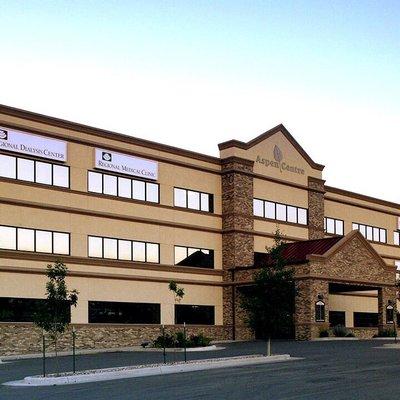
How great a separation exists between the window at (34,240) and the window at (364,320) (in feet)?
92.1

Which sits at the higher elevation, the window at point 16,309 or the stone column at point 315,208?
the stone column at point 315,208

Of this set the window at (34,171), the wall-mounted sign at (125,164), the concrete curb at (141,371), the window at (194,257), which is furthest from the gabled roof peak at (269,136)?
the concrete curb at (141,371)

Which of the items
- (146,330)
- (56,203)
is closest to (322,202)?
(146,330)

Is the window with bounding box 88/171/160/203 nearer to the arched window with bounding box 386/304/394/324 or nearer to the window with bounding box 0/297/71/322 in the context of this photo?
the window with bounding box 0/297/71/322

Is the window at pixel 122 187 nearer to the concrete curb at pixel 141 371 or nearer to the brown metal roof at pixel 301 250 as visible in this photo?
the brown metal roof at pixel 301 250

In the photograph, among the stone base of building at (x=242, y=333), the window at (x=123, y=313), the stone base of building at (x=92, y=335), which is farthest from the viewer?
the stone base of building at (x=242, y=333)

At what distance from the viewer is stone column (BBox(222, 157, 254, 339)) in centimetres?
5066

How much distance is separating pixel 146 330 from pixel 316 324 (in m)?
10.8

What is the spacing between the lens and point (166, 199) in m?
48.1

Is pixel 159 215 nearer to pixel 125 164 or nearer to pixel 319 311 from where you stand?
pixel 125 164

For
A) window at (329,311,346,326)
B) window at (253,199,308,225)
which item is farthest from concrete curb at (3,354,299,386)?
window at (329,311,346,326)

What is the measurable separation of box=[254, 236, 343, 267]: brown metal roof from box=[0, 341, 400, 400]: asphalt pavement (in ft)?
56.8

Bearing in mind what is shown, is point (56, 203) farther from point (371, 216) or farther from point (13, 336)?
point (371, 216)

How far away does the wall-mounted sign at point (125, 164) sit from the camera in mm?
44219
